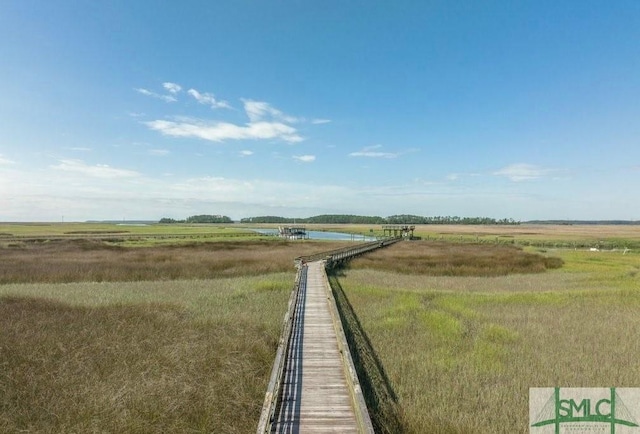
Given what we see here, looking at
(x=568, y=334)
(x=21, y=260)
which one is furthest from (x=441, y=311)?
(x=21, y=260)

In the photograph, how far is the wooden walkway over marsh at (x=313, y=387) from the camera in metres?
6.43

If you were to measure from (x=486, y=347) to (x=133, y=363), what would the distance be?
35.1 feet

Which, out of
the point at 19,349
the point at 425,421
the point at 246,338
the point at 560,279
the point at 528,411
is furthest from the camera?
the point at 560,279

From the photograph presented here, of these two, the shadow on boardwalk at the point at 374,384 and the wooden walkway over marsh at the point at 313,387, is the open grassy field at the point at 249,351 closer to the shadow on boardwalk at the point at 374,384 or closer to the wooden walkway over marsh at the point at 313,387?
the shadow on boardwalk at the point at 374,384

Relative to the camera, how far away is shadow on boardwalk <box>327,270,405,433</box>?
732cm

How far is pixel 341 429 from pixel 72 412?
556 cm

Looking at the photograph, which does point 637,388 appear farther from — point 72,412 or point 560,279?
point 560,279

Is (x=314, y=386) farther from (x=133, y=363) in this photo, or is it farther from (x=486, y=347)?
(x=486, y=347)

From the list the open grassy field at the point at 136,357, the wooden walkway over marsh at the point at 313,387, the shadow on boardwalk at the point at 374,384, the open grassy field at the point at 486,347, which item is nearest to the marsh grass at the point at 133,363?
the open grassy field at the point at 136,357

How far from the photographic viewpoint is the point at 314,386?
8.03 m

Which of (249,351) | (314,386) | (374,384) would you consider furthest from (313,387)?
(249,351)

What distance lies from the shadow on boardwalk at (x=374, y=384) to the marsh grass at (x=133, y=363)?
2.52 m

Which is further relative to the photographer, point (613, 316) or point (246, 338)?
point (613, 316)

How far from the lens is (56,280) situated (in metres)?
23.6
